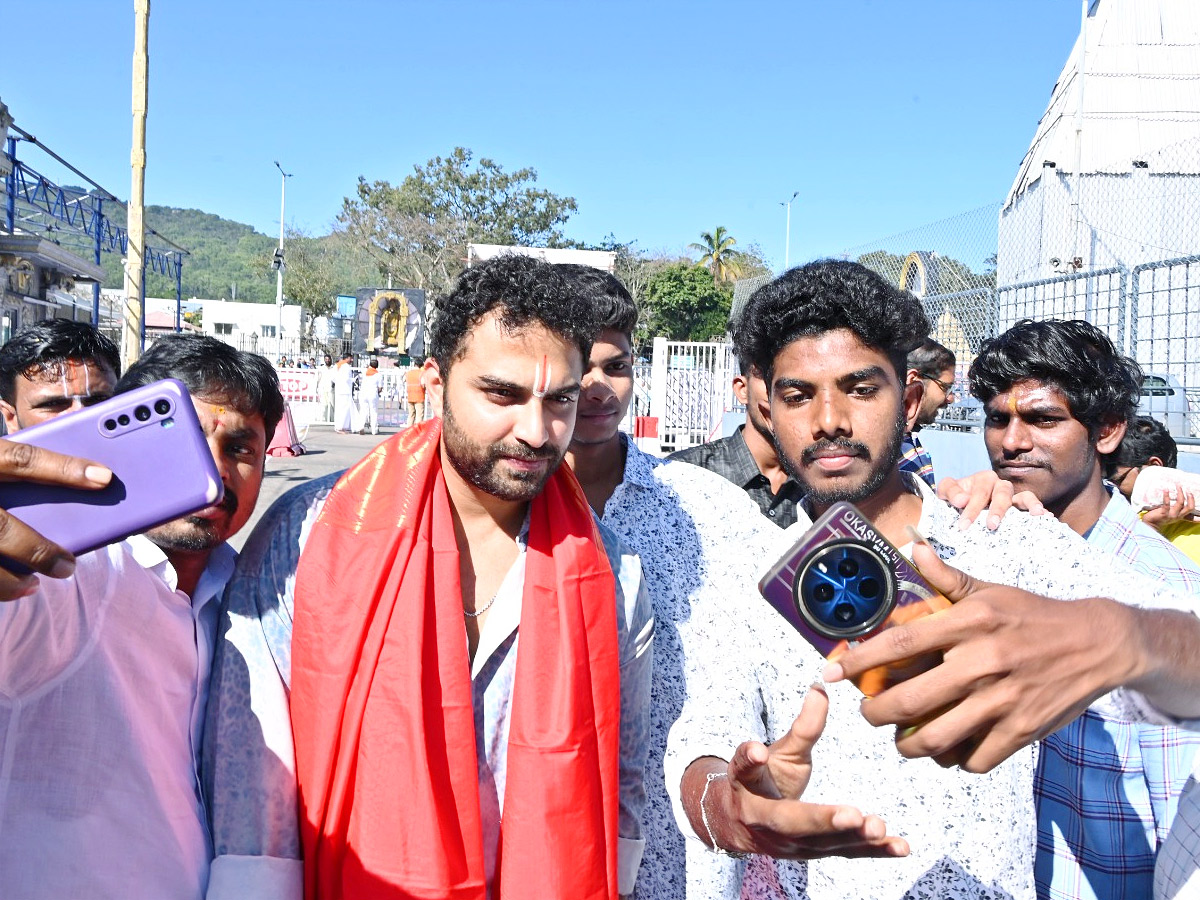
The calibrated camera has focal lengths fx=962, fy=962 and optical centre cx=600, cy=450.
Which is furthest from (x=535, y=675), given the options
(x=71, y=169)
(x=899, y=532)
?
(x=71, y=169)

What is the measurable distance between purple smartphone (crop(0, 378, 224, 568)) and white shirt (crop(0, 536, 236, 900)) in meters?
0.23

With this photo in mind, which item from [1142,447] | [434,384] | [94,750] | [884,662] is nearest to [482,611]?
[434,384]

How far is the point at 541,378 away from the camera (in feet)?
6.57

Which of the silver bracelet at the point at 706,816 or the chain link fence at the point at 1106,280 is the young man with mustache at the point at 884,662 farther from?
the chain link fence at the point at 1106,280

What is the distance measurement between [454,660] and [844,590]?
0.86 m

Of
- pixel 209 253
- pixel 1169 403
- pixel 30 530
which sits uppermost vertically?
pixel 209 253

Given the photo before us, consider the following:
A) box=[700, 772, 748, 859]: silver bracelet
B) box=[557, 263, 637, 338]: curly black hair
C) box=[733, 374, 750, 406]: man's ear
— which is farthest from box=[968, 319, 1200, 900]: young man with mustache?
box=[557, 263, 637, 338]: curly black hair

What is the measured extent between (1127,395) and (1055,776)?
4.25ft

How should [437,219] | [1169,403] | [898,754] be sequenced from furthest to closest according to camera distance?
1. [437,219]
2. [1169,403]
3. [898,754]

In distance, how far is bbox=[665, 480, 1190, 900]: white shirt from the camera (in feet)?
5.22

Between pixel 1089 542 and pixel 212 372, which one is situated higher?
pixel 212 372

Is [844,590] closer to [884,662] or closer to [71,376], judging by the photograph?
[884,662]

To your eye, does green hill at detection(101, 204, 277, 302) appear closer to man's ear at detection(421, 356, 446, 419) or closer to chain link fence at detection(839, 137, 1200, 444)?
chain link fence at detection(839, 137, 1200, 444)

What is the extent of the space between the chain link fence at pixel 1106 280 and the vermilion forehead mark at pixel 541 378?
4.63 m
